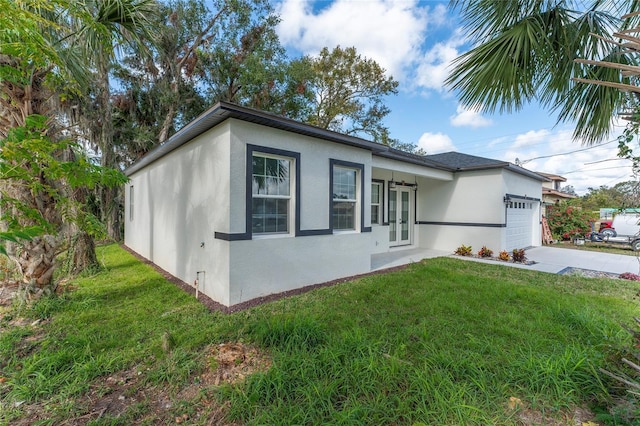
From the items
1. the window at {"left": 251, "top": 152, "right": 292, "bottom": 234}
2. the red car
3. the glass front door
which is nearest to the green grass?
the window at {"left": 251, "top": 152, "right": 292, "bottom": 234}

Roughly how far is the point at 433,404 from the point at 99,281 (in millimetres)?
6634

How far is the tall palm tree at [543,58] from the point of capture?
2791 millimetres

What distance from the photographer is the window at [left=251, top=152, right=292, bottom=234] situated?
471 cm

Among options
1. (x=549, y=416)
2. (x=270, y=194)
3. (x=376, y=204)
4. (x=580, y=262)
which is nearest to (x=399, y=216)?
(x=376, y=204)

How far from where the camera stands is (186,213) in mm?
5723

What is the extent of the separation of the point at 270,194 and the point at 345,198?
195 centimetres

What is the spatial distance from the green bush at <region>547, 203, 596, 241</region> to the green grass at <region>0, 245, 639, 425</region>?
10.7 metres

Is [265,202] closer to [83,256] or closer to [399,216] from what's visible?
[83,256]

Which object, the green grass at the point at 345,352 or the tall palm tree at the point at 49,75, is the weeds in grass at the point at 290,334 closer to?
the green grass at the point at 345,352

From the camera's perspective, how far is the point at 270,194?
4.86m

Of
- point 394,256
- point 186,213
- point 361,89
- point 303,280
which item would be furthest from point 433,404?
point 361,89

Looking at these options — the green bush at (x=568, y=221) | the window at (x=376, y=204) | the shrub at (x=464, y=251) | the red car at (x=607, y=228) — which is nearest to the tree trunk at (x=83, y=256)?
the window at (x=376, y=204)

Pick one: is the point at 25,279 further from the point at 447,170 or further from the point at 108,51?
the point at 447,170

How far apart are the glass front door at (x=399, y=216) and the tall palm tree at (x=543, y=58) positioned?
6494 millimetres
